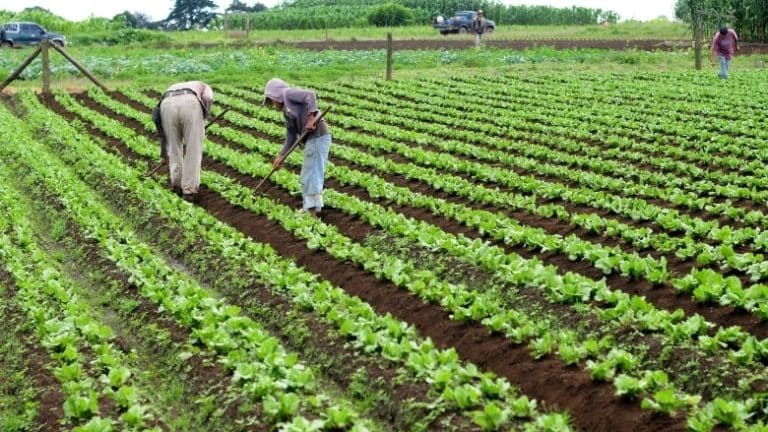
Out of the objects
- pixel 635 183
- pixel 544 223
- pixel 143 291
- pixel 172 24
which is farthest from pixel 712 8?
pixel 172 24

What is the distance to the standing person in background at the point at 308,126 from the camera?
11.6m

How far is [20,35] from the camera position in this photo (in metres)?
46.5

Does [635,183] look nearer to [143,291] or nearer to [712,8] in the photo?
[143,291]

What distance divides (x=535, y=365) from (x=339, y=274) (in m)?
2.99

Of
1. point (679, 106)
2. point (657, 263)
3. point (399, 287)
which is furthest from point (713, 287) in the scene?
point (679, 106)

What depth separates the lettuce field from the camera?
6648 mm

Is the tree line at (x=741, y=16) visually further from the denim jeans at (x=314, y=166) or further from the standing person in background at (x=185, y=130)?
the denim jeans at (x=314, y=166)

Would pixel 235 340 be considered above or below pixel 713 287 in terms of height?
below

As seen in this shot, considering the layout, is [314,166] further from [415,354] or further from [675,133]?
[675,133]

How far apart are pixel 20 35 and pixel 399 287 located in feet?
137

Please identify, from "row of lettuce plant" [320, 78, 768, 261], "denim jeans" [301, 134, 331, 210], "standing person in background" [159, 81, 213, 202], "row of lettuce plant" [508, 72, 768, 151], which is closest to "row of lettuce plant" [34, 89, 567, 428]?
"denim jeans" [301, 134, 331, 210]

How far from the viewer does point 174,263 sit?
424 inches

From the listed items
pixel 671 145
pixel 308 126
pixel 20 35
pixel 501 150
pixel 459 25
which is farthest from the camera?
pixel 459 25

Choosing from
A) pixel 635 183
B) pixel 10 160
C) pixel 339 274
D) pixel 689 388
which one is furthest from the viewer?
pixel 10 160
